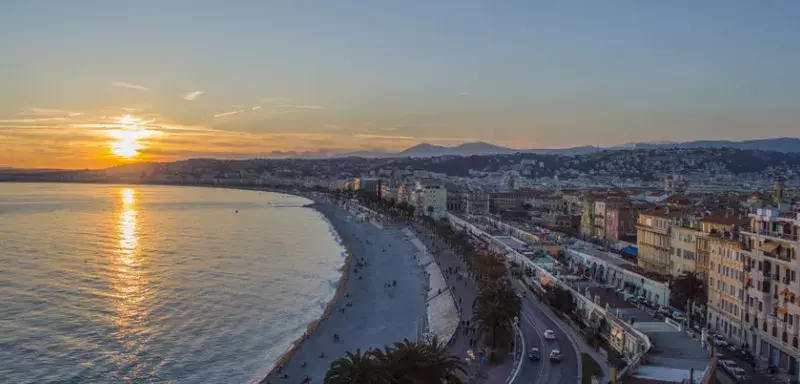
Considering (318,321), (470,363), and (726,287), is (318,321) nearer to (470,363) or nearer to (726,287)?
(470,363)

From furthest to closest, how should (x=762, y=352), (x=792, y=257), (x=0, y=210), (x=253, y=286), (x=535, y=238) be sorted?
(x=0, y=210) → (x=535, y=238) → (x=253, y=286) → (x=762, y=352) → (x=792, y=257)

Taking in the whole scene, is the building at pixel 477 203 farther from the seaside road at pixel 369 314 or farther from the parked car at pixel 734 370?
the parked car at pixel 734 370

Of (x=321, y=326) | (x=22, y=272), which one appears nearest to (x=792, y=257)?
(x=321, y=326)

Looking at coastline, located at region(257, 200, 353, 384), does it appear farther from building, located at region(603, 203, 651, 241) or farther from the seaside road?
building, located at region(603, 203, 651, 241)

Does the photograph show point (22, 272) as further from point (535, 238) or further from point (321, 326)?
point (535, 238)

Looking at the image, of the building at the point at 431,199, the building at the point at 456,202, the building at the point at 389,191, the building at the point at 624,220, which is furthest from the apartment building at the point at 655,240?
the building at the point at 389,191

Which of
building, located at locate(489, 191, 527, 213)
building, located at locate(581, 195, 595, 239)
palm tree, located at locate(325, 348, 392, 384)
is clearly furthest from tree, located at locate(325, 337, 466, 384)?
building, located at locate(489, 191, 527, 213)
